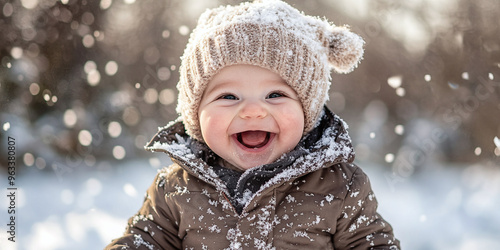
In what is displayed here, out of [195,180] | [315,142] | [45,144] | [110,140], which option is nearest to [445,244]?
[315,142]

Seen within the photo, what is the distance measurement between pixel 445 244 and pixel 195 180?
131 centimetres

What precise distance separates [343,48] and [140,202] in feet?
5.02

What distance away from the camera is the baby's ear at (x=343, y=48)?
1.51 metres

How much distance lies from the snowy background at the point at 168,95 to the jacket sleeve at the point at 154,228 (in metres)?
1.16

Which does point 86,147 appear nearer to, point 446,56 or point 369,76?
point 369,76

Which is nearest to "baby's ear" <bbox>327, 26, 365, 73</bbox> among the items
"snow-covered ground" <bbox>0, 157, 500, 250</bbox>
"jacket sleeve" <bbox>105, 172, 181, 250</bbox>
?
"jacket sleeve" <bbox>105, 172, 181, 250</bbox>

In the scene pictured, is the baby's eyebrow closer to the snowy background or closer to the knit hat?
the knit hat

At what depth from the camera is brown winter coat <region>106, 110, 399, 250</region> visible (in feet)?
4.36

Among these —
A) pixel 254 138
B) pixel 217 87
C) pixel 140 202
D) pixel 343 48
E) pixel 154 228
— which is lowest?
pixel 154 228

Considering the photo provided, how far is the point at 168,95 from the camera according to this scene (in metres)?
3.40

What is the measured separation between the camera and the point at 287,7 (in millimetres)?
1505

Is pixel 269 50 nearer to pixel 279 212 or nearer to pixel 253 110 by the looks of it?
pixel 253 110

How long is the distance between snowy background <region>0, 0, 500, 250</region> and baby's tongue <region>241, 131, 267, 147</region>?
1.36 meters

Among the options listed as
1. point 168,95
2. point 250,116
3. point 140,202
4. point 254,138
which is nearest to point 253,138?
point 254,138
